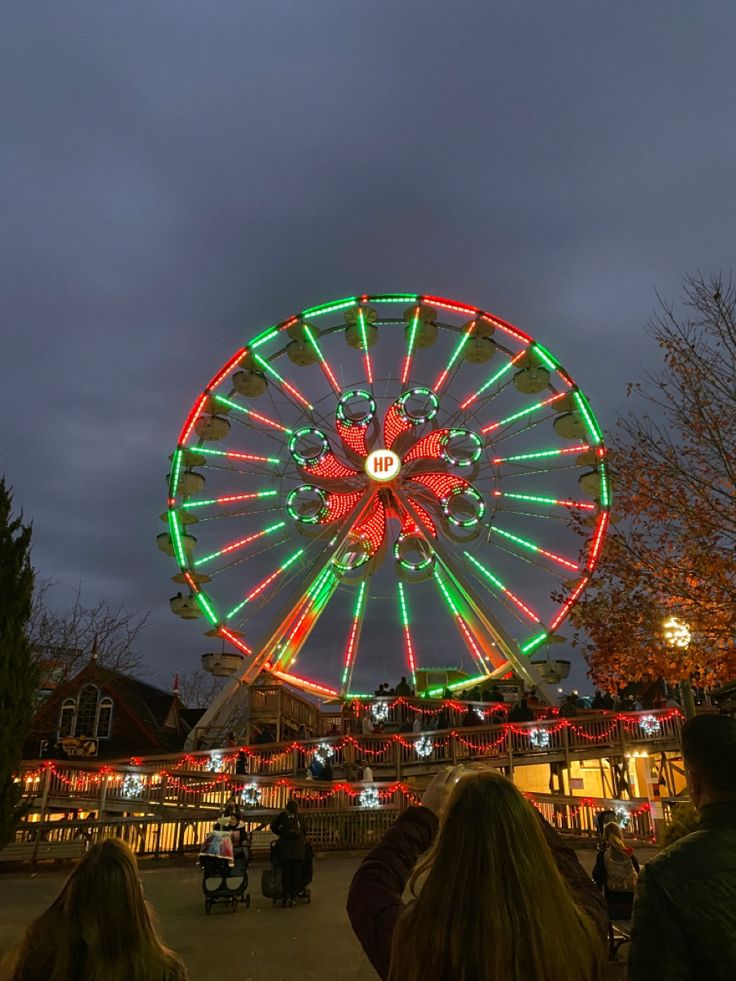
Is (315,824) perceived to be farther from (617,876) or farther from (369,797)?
(617,876)

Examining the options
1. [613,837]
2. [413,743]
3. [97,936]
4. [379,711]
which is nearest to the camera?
[97,936]

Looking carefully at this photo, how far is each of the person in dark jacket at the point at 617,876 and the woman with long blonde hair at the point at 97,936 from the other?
5.36 meters

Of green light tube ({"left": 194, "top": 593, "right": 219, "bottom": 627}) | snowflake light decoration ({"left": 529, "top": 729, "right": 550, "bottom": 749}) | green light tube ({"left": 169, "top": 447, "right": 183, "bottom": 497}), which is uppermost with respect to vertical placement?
green light tube ({"left": 169, "top": 447, "right": 183, "bottom": 497})

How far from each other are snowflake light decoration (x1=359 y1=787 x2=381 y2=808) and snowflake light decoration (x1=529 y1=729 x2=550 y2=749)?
4.61 metres

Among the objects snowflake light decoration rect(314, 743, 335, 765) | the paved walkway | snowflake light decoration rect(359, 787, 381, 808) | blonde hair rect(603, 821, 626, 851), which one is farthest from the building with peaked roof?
blonde hair rect(603, 821, 626, 851)

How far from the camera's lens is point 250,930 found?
8305mm

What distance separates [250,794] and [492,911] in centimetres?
1515

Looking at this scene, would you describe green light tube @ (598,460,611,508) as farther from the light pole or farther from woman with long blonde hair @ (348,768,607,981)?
woman with long blonde hair @ (348,768,607,981)

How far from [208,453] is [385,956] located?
2168 cm

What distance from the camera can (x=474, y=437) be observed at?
2261 centimetres

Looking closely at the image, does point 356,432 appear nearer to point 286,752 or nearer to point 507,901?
point 286,752

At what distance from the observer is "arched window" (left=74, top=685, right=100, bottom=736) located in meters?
26.8

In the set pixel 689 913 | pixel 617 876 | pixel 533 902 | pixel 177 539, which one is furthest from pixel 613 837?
pixel 177 539

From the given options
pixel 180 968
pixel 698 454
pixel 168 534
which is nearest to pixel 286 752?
pixel 168 534
